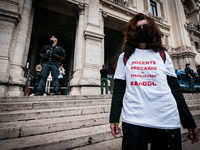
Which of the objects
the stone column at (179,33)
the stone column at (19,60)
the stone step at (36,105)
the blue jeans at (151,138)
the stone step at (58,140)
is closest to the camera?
the blue jeans at (151,138)

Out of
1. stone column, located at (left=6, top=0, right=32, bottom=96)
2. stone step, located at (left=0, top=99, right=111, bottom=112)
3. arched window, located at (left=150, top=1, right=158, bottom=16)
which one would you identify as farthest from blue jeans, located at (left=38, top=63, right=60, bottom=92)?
arched window, located at (left=150, top=1, right=158, bottom=16)

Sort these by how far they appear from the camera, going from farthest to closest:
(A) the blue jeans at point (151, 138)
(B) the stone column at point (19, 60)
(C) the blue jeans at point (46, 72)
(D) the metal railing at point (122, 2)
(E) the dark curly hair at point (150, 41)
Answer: (D) the metal railing at point (122, 2)
(B) the stone column at point (19, 60)
(C) the blue jeans at point (46, 72)
(E) the dark curly hair at point (150, 41)
(A) the blue jeans at point (151, 138)

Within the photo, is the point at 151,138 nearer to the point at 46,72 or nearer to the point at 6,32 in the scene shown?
the point at 46,72

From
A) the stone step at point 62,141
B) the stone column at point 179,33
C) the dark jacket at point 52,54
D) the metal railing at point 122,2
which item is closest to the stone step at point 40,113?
the stone step at point 62,141

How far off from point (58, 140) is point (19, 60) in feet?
A: 19.1

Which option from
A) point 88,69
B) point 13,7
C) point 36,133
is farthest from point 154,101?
point 13,7

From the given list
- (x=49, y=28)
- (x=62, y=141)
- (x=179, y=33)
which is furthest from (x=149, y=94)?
(x=179, y=33)

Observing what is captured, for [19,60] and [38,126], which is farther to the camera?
[19,60]

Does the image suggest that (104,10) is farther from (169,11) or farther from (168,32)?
(169,11)

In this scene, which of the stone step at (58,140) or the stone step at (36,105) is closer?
the stone step at (58,140)

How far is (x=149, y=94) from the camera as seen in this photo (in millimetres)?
908

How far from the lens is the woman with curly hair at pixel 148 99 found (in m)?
0.85

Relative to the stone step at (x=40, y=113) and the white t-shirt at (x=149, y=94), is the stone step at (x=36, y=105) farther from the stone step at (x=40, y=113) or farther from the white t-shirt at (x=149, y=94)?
the white t-shirt at (x=149, y=94)

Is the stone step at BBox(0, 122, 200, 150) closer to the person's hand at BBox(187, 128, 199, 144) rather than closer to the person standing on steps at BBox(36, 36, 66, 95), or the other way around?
the person's hand at BBox(187, 128, 199, 144)
